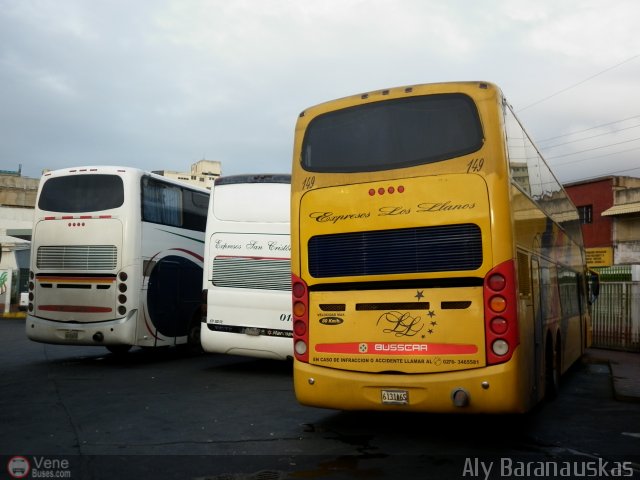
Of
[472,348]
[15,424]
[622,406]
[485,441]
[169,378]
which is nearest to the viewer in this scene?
[472,348]

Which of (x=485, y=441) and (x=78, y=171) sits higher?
(x=78, y=171)

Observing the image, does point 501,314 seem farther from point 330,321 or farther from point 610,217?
point 610,217

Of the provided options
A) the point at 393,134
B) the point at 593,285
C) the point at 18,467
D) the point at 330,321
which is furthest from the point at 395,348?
the point at 593,285

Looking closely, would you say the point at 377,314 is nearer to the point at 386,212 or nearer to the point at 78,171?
the point at 386,212

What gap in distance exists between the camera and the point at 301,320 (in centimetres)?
724

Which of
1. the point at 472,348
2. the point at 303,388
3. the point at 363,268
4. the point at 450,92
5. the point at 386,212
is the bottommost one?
the point at 303,388

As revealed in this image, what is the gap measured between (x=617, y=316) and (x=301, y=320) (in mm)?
15694

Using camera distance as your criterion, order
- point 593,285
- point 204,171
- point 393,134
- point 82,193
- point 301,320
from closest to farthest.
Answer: point 393,134 < point 301,320 < point 82,193 < point 593,285 < point 204,171

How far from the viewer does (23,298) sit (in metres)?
31.6

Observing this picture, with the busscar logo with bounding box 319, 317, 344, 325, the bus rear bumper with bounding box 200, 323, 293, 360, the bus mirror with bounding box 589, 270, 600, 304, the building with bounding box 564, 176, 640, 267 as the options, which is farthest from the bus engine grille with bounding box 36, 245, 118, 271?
the building with bounding box 564, 176, 640, 267

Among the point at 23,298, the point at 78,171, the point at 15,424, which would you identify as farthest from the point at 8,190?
the point at 15,424

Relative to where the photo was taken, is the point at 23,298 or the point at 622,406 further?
the point at 23,298

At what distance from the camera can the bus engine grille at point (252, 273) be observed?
11.9 meters

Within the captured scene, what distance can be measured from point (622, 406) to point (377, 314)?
15.7 feet
